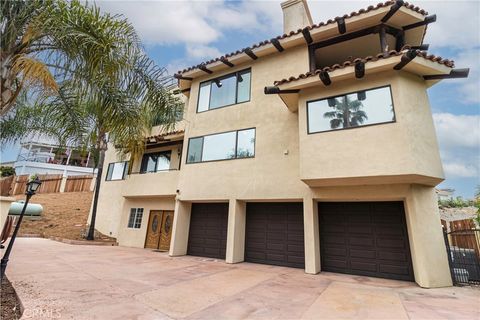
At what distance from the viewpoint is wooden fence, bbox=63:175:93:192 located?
26.3m

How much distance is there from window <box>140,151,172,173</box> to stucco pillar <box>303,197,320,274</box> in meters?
9.48

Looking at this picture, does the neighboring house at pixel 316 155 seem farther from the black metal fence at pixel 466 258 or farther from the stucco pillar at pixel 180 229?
the black metal fence at pixel 466 258

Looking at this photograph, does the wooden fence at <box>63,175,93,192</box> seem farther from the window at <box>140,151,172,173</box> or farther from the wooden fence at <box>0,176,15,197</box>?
the window at <box>140,151,172,173</box>

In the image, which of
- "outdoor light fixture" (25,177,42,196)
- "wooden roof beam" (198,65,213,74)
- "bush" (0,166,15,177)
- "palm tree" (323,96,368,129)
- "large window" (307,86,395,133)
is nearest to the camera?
"outdoor light fixture" (25,177,42,196)

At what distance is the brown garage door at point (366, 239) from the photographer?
27.1 ft

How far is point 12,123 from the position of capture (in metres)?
9.11

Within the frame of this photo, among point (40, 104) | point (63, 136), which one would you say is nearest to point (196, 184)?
point (63, 136)

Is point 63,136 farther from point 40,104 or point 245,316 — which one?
point 245,316

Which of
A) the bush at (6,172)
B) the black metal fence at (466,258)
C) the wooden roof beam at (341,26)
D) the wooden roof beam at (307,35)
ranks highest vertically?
the wooden roof beam at (307,35)

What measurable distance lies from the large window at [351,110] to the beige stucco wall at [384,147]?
0.18 metres

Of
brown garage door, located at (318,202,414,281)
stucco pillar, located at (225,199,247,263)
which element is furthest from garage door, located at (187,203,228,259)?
brown garage door, located at (318,202,414,281)

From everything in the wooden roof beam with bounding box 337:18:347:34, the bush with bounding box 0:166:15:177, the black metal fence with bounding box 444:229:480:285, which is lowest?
the black metal fence with bounding box 444:229:480:285

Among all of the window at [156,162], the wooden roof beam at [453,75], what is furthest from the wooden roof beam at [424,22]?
the window at [156,162]

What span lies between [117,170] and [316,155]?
15161 mm
